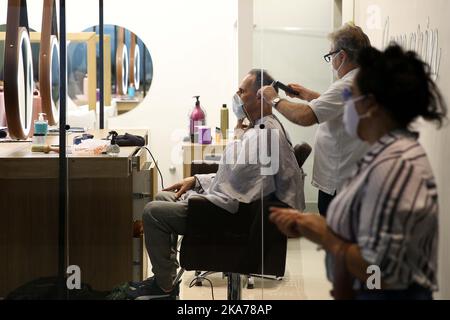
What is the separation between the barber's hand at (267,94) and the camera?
2680 millimetres

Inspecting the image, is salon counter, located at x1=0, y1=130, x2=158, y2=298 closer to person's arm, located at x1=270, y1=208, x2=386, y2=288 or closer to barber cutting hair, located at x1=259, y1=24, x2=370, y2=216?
barber cutting hair, located at x1=259, y1=24, x2=370, y2=216

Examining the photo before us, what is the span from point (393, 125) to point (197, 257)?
1.30 meters

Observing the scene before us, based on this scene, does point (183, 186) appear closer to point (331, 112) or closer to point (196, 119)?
point (196, 119)

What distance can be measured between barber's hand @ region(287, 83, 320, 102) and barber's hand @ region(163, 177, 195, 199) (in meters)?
0.54

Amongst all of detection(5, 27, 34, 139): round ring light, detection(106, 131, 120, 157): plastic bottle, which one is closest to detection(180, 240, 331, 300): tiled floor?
detection(106, 131, 120, 157): plastic bottle

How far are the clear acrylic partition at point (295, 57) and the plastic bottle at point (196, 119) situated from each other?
46 cm

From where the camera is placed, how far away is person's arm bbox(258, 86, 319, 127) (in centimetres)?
252

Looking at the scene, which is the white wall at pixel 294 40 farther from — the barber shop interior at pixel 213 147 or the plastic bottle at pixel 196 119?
the plastic bottle at pixel 196 119

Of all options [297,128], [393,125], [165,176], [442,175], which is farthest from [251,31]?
[393,125]

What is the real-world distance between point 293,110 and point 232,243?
2.08 feet

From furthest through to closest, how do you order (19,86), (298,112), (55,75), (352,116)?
(55,75) → (19,86) → (298,112) → (352,116)

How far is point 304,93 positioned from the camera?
2.66 m

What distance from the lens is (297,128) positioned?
2672 millimetres

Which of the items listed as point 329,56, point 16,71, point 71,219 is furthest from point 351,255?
point 16,71
